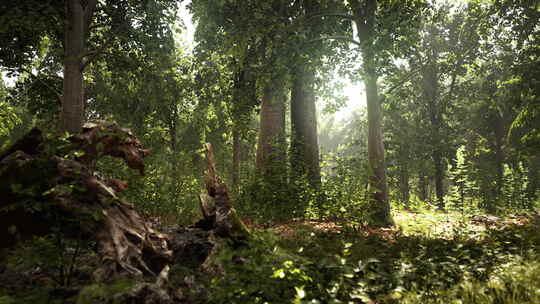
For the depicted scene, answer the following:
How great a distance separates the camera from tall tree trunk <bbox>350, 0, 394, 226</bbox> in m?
7.66

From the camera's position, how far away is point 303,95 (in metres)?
11.7

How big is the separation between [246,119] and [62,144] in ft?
32.3

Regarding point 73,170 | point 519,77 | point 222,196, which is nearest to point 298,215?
point 222,196

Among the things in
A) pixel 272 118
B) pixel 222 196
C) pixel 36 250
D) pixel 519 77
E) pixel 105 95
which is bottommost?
pixel 36 250

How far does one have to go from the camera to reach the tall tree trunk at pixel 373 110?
766 cm

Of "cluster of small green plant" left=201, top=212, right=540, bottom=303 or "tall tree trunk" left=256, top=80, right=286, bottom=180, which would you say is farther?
"tall tree trunk" left=256, top=80, right=286, bottom=180

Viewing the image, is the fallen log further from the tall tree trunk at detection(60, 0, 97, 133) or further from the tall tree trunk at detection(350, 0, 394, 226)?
the tall tree trunk at detection(60, 0, 97, 133)

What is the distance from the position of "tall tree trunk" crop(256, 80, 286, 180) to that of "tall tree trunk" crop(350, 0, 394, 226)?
2.32 metres

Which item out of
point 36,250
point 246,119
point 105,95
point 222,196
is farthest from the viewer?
point 105,95

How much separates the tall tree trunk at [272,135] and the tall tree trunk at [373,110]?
7.60 ft

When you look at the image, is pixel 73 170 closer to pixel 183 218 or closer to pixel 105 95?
pixel 183 218

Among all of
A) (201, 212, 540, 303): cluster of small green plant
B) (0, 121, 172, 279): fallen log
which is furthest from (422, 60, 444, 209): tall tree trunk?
(0, 121, 172, 279): fallen log

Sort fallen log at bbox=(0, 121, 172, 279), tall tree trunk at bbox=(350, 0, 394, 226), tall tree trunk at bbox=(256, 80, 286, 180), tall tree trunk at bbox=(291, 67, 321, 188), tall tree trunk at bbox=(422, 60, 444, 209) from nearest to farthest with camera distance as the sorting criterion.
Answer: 1. fallen log at bbox=(0, 121, 172, 279)
2. tall tree trunk at bbox=(350, 0, 394, 226)
3. tall tree trunk at bbox=(256, 80, 286, 180)
4. tall tree trunk at bbox=(291, 67, 321, 188)
5. tall tree trunk at bbox=(422, 60, 444, 209)

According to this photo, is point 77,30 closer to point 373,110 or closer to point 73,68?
point 73,68
